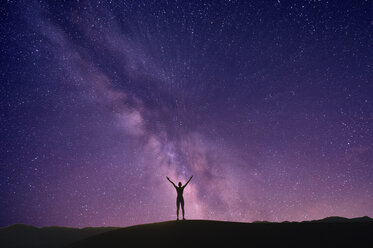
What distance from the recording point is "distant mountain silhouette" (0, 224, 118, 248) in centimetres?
8250

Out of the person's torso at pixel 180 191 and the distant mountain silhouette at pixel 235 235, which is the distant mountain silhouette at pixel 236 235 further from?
the person's torso at pixel 180 191

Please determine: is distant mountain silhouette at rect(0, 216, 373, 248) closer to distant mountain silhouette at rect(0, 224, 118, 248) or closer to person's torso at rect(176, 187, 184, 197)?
person's torso at rect(176, 187, 184, 197)

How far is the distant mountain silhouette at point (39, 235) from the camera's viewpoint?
82.5m

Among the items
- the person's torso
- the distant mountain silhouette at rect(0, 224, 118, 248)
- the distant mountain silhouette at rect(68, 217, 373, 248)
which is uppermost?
the distant mountain silhouette at rect(0, 224, 118, 248)

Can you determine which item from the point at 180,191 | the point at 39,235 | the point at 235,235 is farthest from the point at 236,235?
the point at 39,235

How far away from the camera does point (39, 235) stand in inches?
3548

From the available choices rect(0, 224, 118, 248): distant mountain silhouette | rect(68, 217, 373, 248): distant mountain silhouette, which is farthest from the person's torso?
rect(0, 224, 118, 248): distant mountain silhouette

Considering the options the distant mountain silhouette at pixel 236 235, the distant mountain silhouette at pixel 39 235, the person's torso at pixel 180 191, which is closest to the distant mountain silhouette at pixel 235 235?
the distant mountain silhouette at pixel 236 235

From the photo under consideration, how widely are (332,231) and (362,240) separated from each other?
1.20 meters

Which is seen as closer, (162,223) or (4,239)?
(162,223)

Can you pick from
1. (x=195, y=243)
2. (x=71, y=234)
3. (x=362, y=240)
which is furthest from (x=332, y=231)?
(x=71, y=234)

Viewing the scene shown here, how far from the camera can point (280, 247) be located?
973 centimetres

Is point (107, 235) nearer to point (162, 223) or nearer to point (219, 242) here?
point (162, 223)

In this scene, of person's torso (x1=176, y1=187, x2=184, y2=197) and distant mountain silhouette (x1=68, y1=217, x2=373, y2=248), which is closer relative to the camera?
distant mountain silhouette (x1=68, y1=217, x2=373, y2=248)
